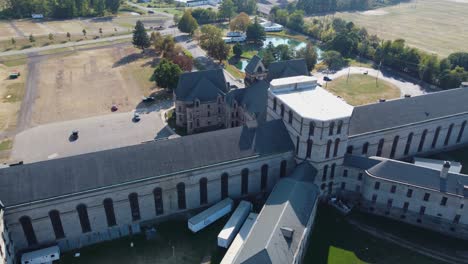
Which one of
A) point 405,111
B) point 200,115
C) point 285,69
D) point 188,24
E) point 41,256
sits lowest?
point 41,256

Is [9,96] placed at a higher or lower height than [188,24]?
lower

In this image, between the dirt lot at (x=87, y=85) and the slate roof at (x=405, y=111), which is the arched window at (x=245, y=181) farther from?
the dirt lot at (x=87, y=85)

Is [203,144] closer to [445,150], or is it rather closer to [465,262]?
[465,262]

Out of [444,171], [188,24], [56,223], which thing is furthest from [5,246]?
[188,24]

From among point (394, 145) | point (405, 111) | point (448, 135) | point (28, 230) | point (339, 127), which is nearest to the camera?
point (28, 230)

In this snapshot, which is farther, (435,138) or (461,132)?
(461,132)

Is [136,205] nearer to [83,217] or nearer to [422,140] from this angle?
[83,217]

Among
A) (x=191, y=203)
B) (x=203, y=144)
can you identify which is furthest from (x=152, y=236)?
(x=203, y=144)

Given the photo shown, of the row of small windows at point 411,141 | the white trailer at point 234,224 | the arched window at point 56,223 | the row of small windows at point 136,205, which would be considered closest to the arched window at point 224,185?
the row of small windows at point 136,205
